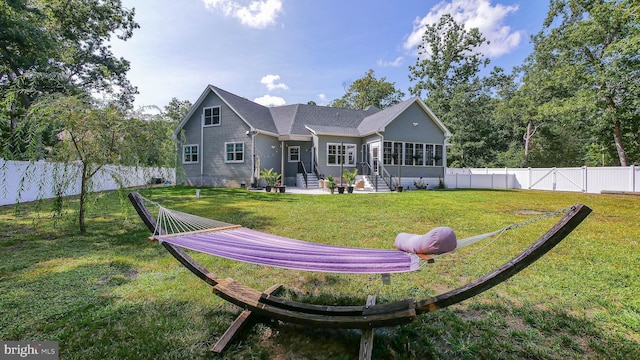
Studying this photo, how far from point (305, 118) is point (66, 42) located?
15445 mm

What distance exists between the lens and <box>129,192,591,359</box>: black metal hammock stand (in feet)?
5.45

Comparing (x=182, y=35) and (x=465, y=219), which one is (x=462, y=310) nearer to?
(x=465, y=219)

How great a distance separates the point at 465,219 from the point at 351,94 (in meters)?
28.9

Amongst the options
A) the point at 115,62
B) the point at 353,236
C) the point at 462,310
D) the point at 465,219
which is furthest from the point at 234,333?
the point at 115,62

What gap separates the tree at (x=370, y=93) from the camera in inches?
1243

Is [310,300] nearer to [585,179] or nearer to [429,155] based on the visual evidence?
[429,155]

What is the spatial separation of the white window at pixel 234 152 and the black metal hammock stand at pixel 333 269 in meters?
13.4

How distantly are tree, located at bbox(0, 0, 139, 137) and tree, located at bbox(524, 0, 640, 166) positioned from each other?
946 inches

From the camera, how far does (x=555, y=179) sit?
52.7 ft

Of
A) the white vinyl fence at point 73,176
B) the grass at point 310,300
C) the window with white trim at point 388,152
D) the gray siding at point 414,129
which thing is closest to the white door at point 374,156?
the window with white trim at point 388,152

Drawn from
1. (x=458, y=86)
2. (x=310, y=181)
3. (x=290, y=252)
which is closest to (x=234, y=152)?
(x=310, y=181)

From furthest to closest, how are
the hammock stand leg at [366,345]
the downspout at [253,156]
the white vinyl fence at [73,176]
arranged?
the downspout at [253,156] < the white vinyl fence at [73,176] < the hammock stand leg at [366,345]

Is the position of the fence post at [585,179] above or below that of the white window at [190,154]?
below

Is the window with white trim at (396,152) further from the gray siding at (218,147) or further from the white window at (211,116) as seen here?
the white window at (211,116)
